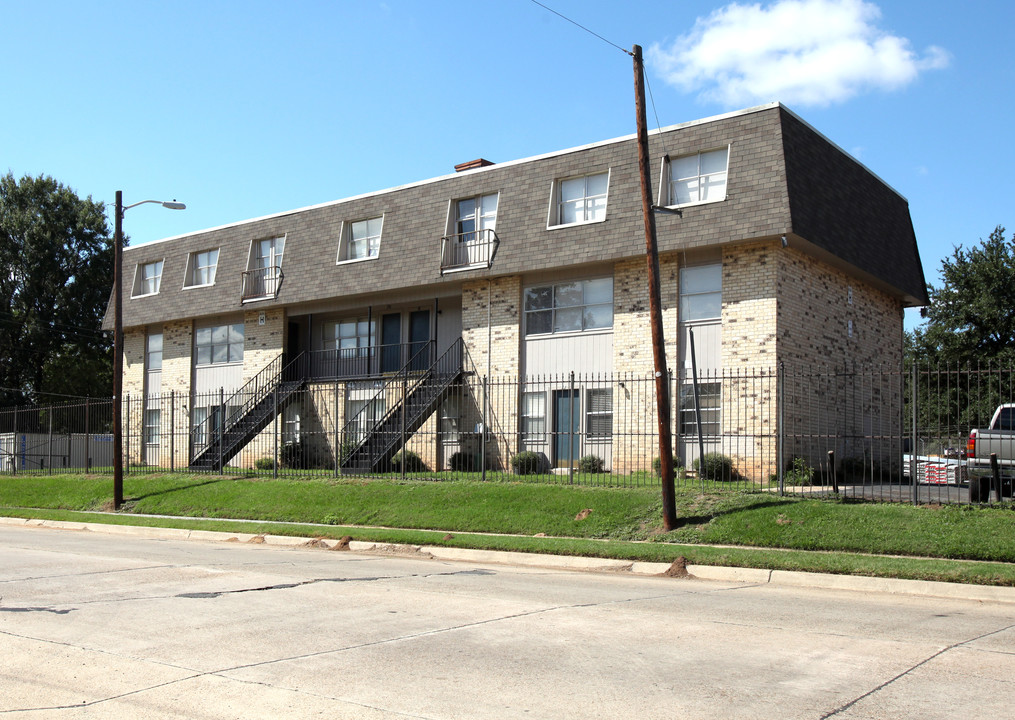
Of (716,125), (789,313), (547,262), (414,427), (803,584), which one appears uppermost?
(716,125)

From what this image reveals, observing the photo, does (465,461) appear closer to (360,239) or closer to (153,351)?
(360,239)

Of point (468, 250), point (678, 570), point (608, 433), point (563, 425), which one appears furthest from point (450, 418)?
point (678, 570)

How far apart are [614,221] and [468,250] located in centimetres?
508

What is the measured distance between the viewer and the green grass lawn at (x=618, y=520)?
12797mm

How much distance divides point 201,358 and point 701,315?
796 inches

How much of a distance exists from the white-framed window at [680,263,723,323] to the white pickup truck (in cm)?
737

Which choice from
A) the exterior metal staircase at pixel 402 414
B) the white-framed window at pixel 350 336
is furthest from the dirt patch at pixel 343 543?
the white-framed window at pixel 350 336

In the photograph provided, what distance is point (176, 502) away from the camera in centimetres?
2292

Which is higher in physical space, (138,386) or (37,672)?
(138,386)

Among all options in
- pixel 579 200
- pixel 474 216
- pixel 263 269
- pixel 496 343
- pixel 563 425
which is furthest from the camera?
pixel 263 269

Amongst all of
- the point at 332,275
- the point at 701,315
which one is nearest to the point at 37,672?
the point at 701,315

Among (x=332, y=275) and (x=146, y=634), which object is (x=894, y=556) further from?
(x=332, y=275)

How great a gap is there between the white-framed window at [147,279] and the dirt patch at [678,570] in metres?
28.6

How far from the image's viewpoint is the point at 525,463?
2439 cm
